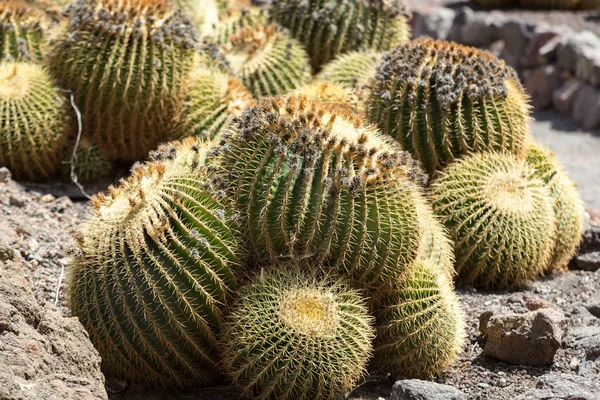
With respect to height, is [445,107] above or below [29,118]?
above

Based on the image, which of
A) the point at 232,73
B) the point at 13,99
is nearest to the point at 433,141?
the point at 232,73

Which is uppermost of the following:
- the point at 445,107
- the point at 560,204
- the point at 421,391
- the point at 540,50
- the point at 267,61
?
the point at 445,107

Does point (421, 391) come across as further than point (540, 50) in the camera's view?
No

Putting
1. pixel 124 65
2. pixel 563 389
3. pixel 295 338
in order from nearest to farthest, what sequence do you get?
pixel 295 338 < pixel 563 389 < pixel 124 65

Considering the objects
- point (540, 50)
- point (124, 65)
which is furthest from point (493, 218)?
point (540, 50)

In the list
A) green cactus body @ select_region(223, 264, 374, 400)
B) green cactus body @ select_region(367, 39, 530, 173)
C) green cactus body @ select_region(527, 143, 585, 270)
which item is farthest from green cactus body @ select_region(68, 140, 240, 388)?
green cactus body @ select_region(527, 143, 585, 270)

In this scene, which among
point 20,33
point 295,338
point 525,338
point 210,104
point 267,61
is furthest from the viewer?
point 267,61

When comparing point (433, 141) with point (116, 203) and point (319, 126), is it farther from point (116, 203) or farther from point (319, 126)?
point (116, 203)

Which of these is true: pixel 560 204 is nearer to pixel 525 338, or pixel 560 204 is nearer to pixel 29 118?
pixel 525 338
